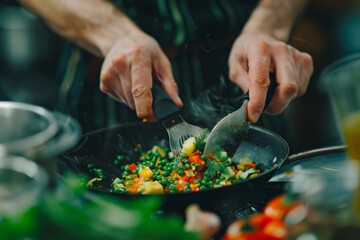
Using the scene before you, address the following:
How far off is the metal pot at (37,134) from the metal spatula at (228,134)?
0.59 metres

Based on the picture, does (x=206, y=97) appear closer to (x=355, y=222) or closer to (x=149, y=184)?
(x=149, y=184)

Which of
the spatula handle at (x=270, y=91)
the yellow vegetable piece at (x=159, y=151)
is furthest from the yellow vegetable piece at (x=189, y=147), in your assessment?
the spatula handle at (x=270, y=91)

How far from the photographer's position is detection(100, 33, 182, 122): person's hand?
6.09 ft

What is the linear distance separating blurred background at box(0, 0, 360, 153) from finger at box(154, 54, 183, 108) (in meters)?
1.37

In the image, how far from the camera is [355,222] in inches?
36.8

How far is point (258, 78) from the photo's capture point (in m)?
1.83

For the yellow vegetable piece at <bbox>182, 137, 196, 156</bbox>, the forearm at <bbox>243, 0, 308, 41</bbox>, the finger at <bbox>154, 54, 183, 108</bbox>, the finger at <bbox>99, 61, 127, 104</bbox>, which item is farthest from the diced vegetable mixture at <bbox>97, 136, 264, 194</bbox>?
the forearm at <bbox>243, 0, 308, 41</bbox>

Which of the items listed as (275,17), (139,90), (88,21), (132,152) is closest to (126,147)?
(132,152)

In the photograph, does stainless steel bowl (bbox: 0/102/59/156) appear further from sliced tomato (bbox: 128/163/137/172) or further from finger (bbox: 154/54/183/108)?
finger (bbox: 154/54/183/108)

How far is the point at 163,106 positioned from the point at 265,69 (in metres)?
0.35

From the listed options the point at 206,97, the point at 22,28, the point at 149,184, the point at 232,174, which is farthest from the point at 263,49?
the point at 22,28

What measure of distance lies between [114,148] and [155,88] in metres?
0.23

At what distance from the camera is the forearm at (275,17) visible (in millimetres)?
2395

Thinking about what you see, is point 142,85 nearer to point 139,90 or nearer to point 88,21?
point 139,90
